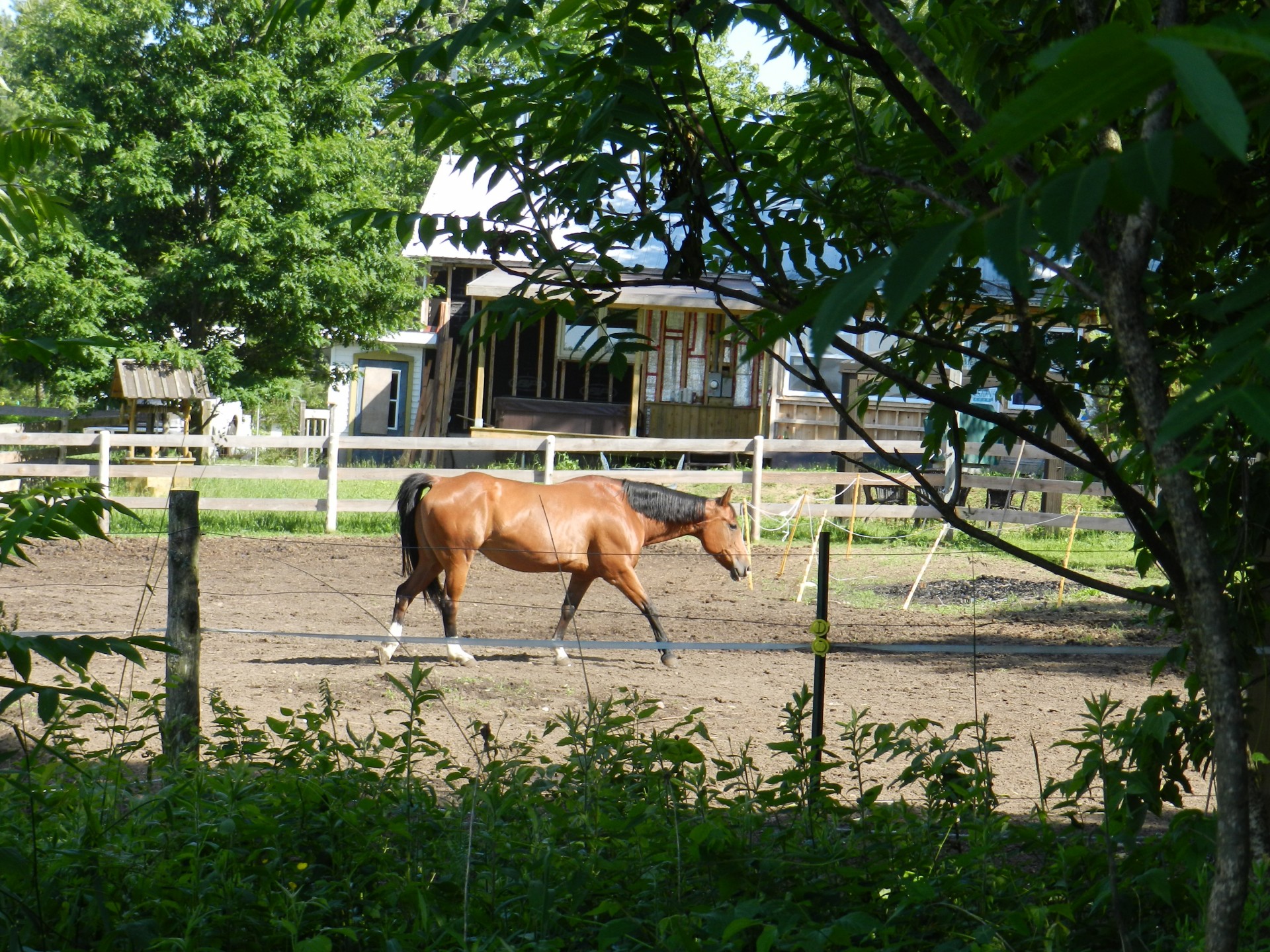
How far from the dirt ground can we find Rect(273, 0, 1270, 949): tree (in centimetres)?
216

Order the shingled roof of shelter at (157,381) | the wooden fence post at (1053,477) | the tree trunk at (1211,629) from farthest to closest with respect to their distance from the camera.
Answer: the shingled roof of shelter at (157,381)
the wooden fence post at (1053,477)
the tree trunk at (1211,629)

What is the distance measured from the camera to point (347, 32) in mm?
17656

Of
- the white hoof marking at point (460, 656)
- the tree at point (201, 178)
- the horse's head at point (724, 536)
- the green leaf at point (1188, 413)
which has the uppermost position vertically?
the tree at point (201, 178)

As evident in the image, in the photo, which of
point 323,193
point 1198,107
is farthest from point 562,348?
point 1198,107

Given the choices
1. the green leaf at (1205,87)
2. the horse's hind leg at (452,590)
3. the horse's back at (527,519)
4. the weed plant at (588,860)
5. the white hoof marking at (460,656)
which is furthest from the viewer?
the horse's back at (527,519)

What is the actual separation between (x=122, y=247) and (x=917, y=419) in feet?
47.9

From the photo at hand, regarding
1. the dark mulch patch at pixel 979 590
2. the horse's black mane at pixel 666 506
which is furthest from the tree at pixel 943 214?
the dark mulch patch at pixel 979 590

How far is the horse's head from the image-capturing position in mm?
9023

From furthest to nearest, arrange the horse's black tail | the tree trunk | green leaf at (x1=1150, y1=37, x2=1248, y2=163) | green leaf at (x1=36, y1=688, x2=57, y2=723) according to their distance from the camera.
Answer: the horse's black tail
green leaf at (x1=36, y1=688, x2=57, y2=723)
the tree trunk
green leaf at (x1=1150, y1=37, x2=1248, y2=163)

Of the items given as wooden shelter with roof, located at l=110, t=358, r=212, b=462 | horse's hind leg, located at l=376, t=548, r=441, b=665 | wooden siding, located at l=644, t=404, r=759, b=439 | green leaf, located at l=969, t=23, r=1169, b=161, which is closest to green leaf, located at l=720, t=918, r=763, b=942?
green leaf, located at l=969, t=23, r=1169, b=161

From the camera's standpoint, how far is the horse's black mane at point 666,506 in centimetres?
895

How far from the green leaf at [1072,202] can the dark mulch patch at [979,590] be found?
10.3 metres

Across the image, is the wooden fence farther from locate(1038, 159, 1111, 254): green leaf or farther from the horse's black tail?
locate(1038, 159, 1111, 254): green leaf

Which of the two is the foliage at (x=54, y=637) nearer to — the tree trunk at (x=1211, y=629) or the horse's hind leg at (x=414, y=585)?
the tree trunk at (x=1211, y=629)
